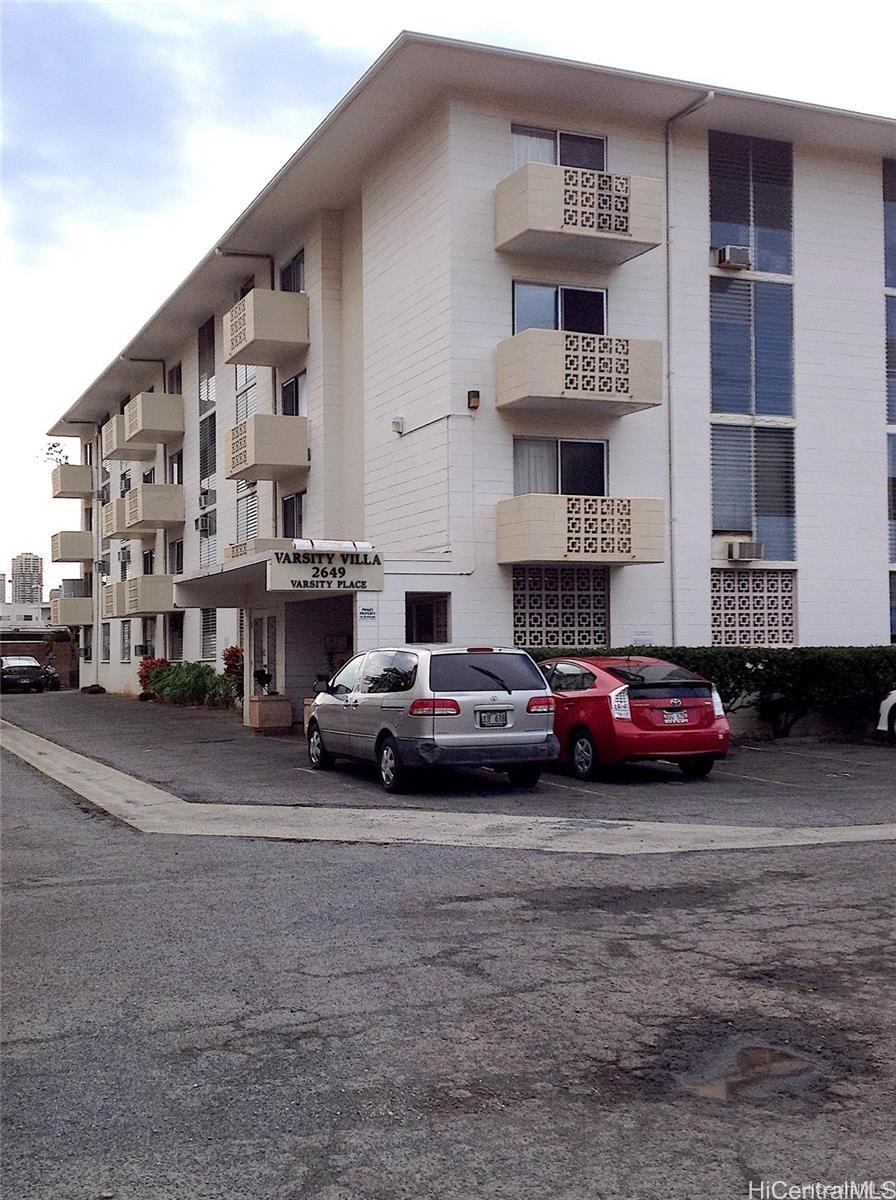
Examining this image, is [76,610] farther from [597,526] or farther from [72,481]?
[597,526]

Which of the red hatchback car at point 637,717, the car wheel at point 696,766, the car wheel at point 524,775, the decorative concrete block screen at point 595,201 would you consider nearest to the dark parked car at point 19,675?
the decorative concrete block screen at point 595,201

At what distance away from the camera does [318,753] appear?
56.9 ft

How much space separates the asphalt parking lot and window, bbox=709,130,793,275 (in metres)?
9.64

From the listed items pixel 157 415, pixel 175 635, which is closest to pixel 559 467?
pixel 157 415

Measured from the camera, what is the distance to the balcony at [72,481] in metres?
53.4

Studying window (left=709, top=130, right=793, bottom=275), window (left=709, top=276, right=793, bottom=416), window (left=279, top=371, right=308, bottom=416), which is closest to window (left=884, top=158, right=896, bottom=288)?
window (left=709, top=130, right=793, bottom=275)

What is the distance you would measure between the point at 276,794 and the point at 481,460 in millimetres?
9509

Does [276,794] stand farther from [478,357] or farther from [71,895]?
[478,357]

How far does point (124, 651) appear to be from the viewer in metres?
47.1

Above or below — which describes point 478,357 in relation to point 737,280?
below

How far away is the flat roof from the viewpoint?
70.6 ft

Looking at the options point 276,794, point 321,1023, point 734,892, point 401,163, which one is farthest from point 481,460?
point 321,1023

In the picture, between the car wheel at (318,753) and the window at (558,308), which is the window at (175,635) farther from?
the car wheel at (318,753)

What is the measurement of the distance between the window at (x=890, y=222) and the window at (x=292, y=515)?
13.3 m
